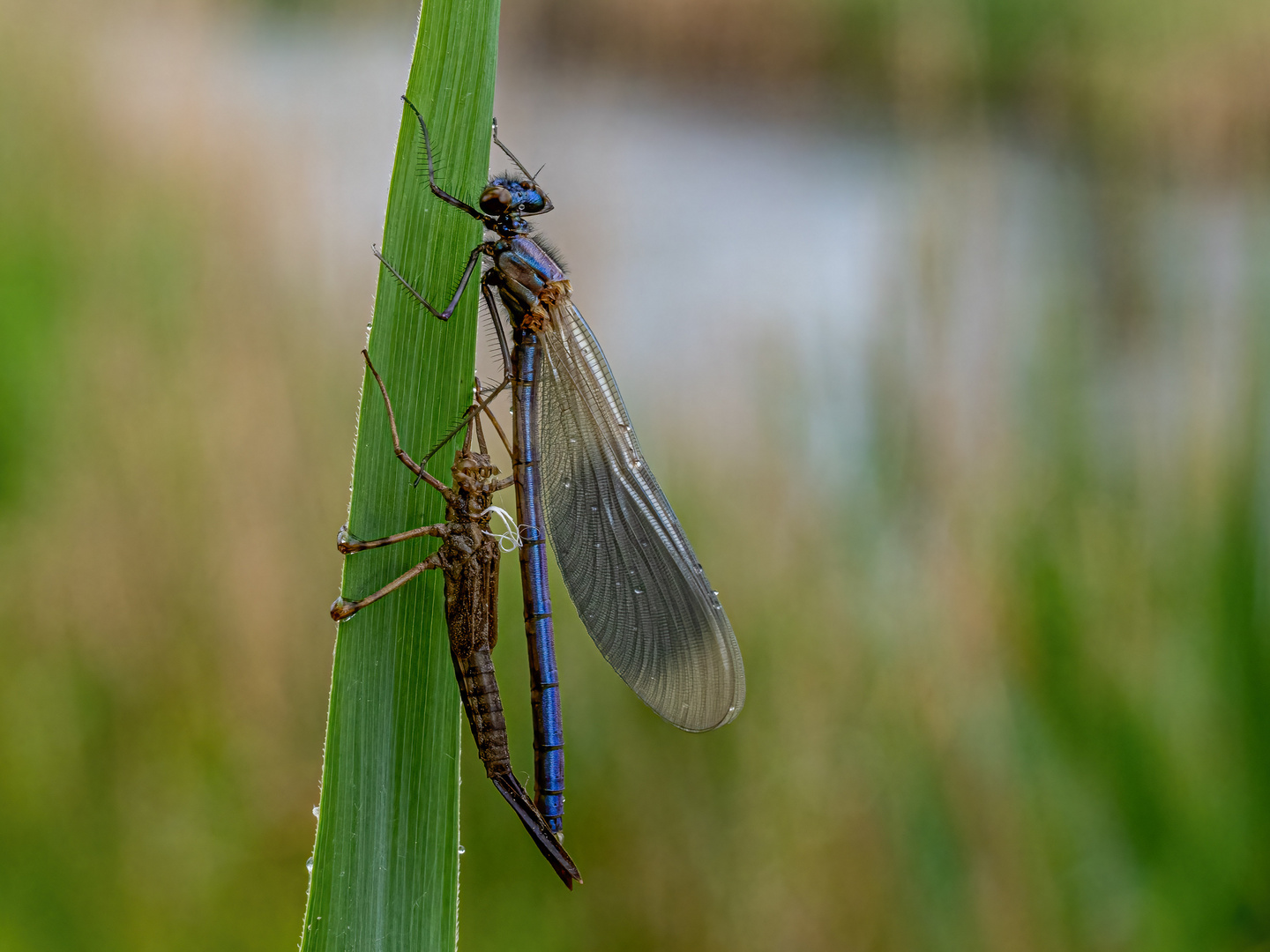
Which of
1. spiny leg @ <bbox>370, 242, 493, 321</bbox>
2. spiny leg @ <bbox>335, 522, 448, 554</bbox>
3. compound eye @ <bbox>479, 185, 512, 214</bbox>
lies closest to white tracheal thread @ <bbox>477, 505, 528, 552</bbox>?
spiny leg @ <bbox>335, 522, 448, 554</bbox>

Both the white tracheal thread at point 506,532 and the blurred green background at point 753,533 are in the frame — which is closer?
the white tracheal thread at point 506,532

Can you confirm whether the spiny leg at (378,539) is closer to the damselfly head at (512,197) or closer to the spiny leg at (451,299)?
the spiny leg at (451,299)

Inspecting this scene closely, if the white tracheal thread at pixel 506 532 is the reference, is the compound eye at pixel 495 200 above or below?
above

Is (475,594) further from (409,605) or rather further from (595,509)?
(595,509)

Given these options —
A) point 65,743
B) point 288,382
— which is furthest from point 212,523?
point 65,743

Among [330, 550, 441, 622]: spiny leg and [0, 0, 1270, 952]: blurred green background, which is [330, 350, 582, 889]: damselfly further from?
[0, 0, 1270, 952]: blurred green background

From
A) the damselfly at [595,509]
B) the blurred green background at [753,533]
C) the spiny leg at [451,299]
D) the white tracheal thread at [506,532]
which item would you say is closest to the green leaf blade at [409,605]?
the spiny leg at [451,299]

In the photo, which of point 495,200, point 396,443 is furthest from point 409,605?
point 495,200
